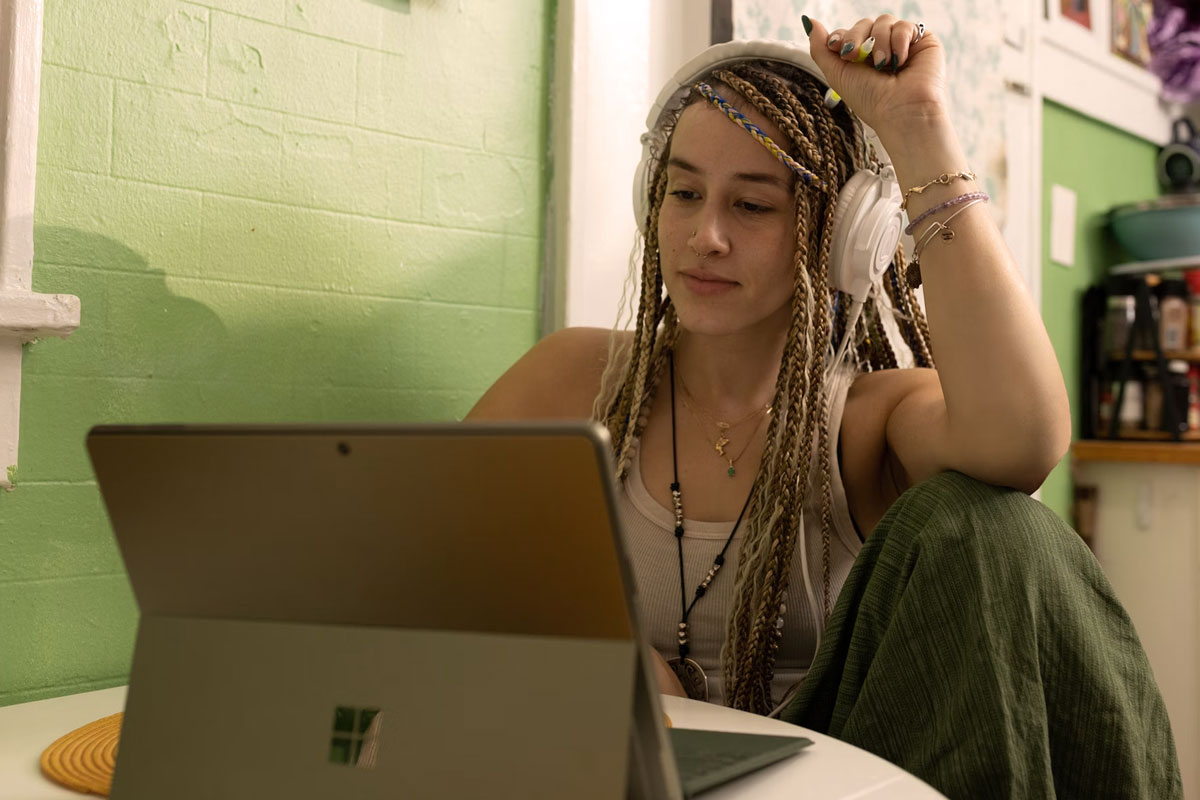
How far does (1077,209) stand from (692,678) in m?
2.32

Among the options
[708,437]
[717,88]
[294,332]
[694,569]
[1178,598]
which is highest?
[717,88]

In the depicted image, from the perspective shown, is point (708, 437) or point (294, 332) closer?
point (294, 332)

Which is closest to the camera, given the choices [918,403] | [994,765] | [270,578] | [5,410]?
[270,578]

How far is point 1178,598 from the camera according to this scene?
2615 millimetres

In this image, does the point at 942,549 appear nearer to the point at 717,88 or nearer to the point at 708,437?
the point at 708,437

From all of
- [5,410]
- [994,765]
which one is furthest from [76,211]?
[994,765]

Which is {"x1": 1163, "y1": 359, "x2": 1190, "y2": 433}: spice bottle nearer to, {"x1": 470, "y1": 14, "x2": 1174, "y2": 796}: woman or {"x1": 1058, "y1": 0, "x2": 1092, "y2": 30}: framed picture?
{"x1": 1058, "y1": 0, "x2": 1092, "y2": 30}: framed picture

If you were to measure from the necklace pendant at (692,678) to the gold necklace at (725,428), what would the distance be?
271 millimetres

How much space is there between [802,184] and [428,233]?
55 cm

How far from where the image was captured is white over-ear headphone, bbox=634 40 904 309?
1.35 metres

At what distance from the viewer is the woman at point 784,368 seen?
1250 mm

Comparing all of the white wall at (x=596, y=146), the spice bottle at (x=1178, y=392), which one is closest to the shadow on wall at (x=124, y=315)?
the white wall at (x=596, y=146)

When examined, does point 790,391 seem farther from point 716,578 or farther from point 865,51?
point 865,51

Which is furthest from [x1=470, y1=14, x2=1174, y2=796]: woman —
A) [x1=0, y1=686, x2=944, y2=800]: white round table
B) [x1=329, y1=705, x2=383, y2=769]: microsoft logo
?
[x1=329, y1=705, x2=383, y2=769]: microsoft logo
